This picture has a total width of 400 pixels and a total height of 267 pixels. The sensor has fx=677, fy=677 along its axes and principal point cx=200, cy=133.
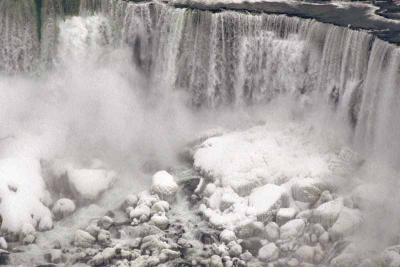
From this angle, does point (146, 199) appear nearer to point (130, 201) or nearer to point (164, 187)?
point (130, 201)

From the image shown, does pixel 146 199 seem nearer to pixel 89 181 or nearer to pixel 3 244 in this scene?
pixel 89 181

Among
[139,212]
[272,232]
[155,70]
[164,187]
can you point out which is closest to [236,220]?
[272,232]

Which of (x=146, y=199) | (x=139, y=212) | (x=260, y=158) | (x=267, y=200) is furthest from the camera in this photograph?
(x=260, y=158)

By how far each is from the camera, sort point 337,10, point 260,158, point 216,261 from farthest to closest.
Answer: point 337,10
point 260,158
point 216,261

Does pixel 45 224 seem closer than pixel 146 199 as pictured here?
Yes

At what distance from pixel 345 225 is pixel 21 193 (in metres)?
12.8

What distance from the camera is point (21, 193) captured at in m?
27.3

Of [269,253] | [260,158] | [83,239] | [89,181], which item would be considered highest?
[260,158]

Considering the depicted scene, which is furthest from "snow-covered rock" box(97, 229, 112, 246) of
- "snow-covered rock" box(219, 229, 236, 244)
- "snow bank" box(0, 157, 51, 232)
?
"snow-covered rock" box(219, 229, 236, 244)

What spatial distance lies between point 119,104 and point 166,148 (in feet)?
12.0

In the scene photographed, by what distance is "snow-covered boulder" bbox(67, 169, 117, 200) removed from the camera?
28.2 m

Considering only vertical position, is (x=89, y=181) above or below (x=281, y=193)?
below

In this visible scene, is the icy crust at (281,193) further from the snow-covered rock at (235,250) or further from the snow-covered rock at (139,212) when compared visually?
the snow-covered rock at (139,212)

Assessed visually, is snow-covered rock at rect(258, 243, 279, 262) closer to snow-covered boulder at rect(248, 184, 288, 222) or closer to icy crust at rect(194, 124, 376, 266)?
icy crust at rect(194, 124, 376, 266)
